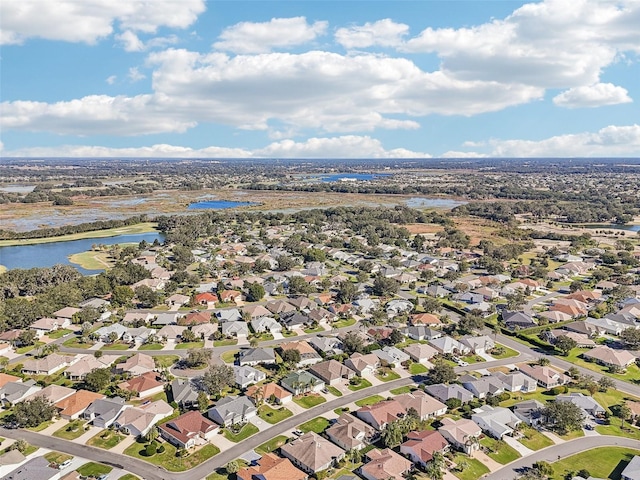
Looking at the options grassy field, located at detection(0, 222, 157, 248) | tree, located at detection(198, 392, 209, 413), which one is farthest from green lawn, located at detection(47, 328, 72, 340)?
grassy field, located at detection(0, 222, 157, 248)

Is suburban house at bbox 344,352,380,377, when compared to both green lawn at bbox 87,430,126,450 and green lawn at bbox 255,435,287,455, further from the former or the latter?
green lawn at bbox 87,430,126,450

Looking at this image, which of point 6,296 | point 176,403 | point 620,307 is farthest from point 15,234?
point 620,307

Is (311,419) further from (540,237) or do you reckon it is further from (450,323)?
(540,237)

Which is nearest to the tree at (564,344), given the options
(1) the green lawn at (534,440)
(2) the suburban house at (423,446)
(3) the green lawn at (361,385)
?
(1) the green lawn at (534,440)

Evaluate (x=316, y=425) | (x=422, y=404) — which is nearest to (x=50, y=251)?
(x=316, y=425)

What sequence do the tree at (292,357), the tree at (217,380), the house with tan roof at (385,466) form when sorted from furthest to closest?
the tree at (292,357), the tree at (217,380), the house with tan roof at (385,466)

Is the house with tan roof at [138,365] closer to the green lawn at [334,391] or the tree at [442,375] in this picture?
the green lawn at [334,391]
